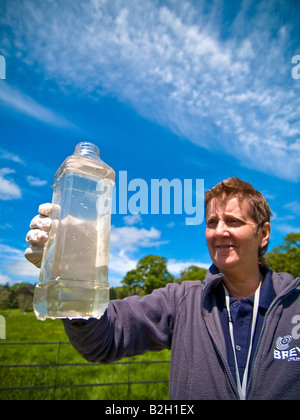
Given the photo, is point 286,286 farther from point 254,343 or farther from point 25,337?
point 25,337

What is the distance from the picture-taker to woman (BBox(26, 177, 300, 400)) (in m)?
1.77

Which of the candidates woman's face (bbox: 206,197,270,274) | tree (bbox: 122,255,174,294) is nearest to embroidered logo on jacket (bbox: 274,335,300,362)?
woman's face (bbox: 206,197,270,274)

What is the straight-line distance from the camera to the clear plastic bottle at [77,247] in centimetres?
142

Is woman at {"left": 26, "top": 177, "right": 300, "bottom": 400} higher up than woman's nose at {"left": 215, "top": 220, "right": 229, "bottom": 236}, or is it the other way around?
woman's nose at {"left": 215, "top": 220, "right": 229, "bottom": 236}

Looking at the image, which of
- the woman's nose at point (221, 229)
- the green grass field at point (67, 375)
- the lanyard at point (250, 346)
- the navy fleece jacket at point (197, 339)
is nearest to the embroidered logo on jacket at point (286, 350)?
the navy fleece jacket at point (197, 339)

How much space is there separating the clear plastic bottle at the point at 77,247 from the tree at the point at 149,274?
42020 millimetres

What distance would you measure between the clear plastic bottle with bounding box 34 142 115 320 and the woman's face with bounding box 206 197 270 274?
96 cm

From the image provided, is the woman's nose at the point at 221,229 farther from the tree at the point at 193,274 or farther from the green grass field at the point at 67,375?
the tree at the point at 193,274

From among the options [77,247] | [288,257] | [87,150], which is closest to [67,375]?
[77,247]

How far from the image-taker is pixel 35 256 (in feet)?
4.97

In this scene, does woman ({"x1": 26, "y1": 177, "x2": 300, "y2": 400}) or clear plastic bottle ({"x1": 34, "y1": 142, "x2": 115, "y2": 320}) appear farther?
woman ({"x1": 26, "y1": 177, "x2": 300, "y2": 400})

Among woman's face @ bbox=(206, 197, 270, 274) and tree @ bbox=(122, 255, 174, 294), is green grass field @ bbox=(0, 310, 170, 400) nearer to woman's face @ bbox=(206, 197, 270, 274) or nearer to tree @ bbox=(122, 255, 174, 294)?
woman's face @ bbox=(206, 197, 270, 274)

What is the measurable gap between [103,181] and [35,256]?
682 millimetres
